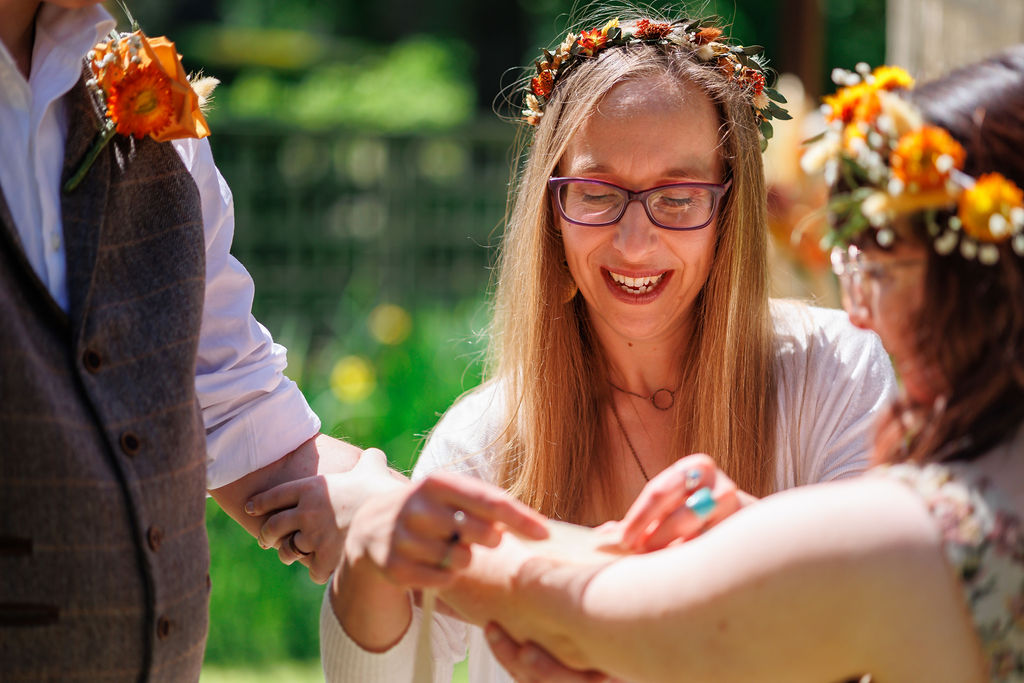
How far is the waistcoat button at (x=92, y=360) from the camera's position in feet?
5.35

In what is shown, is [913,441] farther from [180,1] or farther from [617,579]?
[180,1]

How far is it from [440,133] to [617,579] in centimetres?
726

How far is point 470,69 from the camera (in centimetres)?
1502

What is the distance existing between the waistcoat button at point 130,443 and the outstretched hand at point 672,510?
2.44 feet

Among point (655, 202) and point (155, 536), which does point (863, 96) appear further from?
point (155, 536)

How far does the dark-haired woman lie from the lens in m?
1.37

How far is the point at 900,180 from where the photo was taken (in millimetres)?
1467

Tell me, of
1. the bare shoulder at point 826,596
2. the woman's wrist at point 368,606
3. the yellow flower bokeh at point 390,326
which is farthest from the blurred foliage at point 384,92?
the bare shoulder at point 826,596

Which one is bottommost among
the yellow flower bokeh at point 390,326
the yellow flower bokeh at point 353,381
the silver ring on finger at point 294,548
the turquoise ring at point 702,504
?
the yellow flower bokeh at point 353,381

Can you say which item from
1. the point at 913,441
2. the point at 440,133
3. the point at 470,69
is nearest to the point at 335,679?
the point at 913,441

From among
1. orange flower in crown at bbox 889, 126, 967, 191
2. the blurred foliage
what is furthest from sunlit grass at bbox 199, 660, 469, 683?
the blurred foliage

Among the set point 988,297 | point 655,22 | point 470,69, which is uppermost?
point 655,22

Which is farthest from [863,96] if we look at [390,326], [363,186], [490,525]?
[363,186]

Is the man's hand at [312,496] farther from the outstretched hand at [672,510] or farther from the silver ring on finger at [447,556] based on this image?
the outstretched hand at [672,510]
